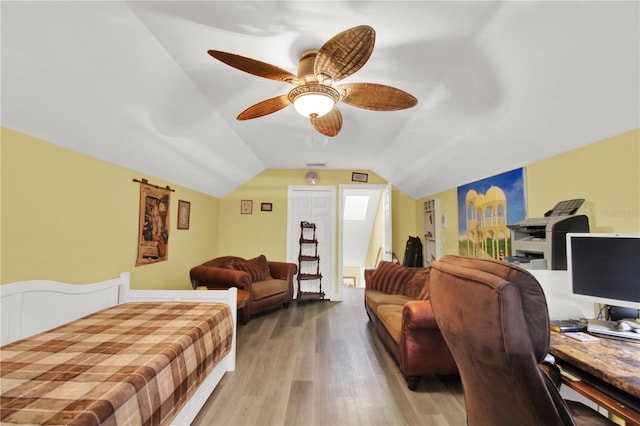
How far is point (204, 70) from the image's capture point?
2025 mm

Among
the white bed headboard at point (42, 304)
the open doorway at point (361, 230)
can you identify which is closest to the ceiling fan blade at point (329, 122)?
the white bed headboard at point (42, 304)

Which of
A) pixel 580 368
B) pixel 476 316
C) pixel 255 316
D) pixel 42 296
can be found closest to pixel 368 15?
pixel 476 316

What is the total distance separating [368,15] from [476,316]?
1.59 meters

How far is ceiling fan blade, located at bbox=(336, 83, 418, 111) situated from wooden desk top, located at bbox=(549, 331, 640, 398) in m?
1.48

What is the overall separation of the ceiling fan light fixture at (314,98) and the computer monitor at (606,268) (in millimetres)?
1597

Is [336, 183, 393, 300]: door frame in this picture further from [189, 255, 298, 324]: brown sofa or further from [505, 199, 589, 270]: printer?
[505, 199, 589, 270]: printer

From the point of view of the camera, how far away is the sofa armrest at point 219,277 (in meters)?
3.53

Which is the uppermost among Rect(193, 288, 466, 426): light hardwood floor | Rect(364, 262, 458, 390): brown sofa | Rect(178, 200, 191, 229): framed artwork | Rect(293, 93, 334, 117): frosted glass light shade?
Rect(293, 93, 334, 117): frosted glass light shade

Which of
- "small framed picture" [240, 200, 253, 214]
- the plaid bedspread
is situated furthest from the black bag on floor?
the plaid bedspread

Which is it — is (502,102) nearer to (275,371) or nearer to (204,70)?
(204,70)

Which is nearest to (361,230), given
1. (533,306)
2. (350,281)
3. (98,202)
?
(350,281)

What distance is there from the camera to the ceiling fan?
4.30ft

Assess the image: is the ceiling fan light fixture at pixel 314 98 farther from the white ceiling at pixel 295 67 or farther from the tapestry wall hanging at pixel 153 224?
the tapestry wall hanging at pixel 153 224

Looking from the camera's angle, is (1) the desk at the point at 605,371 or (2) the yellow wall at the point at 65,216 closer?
(1) the desk at the point at 605,371
